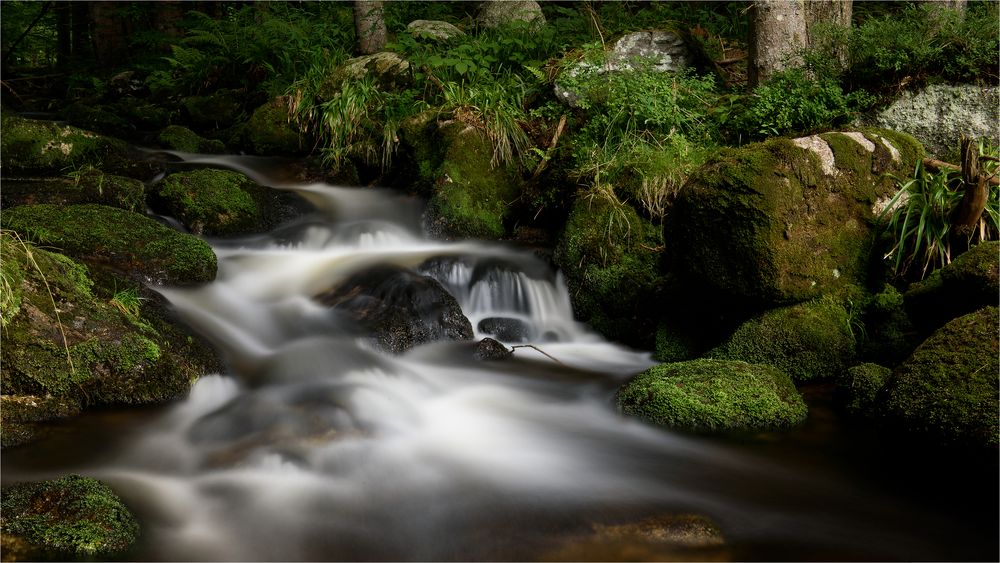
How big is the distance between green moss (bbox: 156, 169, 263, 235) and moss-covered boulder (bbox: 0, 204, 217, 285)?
1.12m

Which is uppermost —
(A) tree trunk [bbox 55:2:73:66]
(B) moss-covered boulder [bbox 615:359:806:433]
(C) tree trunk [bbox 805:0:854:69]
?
(A) tree trunk [bbox 55:2:73:66]

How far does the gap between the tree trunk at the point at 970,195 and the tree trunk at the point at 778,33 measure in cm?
260

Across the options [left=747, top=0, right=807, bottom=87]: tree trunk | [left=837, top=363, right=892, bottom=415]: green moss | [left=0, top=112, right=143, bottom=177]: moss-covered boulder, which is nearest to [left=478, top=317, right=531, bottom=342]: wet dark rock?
[left=837, top=363, right=892, bottom=415]: green moss

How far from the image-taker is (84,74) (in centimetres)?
1582

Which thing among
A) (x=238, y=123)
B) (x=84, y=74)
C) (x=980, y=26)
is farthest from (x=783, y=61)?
(x=84, y=74)

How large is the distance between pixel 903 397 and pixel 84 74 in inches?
643

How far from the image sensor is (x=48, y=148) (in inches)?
357

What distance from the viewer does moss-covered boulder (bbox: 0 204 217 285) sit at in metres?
5.93

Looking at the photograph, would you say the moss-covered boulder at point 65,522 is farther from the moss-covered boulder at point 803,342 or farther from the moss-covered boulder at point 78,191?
the moss-covered boulder at point 78,191

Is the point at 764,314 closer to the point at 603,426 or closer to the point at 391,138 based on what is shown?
the point at 603,426

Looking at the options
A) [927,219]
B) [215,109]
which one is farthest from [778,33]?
[215,109]

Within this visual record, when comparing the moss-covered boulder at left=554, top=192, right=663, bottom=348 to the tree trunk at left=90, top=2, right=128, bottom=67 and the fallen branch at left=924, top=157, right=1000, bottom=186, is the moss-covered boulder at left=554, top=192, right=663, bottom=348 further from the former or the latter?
the tree trunk at left=90, top=2, right=128, bottom=67

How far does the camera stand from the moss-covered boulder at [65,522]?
3180 mm

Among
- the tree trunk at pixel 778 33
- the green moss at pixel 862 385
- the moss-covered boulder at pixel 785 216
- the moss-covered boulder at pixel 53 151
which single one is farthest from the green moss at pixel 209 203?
the green moss at pixel 862 385
